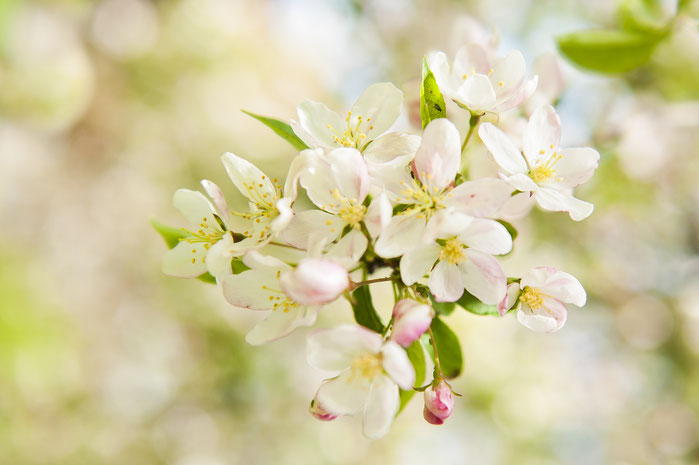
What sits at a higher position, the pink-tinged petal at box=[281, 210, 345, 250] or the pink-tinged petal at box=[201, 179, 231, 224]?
the pink-tinged petal at box=[201, 179, 231, 224]

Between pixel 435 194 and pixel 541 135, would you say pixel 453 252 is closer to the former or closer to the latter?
pixel 435 194

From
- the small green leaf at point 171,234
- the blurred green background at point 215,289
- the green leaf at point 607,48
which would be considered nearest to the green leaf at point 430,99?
the small green leaf at point 171,234

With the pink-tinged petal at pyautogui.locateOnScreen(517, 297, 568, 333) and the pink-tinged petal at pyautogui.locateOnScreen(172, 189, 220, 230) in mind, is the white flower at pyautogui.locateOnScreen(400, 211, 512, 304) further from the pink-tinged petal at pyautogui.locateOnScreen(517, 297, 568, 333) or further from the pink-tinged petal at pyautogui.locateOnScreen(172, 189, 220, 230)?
the pink-tinged petal at pyautogui.locateOnScreen(172, 189, 220, 230)

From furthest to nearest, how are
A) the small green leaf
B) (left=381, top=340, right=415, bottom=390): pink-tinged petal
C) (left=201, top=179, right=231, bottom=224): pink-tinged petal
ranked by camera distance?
the small green leaf < (left=201, top=179, right=231, bottom=224): pink-tinged petal < (left=381, top=340, right=415, bottom=390): pink-tinged petal

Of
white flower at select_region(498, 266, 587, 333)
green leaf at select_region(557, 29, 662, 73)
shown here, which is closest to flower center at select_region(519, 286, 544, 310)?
white flower at select_region(498, 266, 587, 333)

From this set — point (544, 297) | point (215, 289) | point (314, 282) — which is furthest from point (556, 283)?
point (215, 289)

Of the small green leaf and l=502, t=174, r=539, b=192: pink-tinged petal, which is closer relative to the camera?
l=502, t=174, r=539, b=192: pink-tinged petal

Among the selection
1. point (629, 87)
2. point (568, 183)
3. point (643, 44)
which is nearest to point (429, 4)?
point (629, 87)
